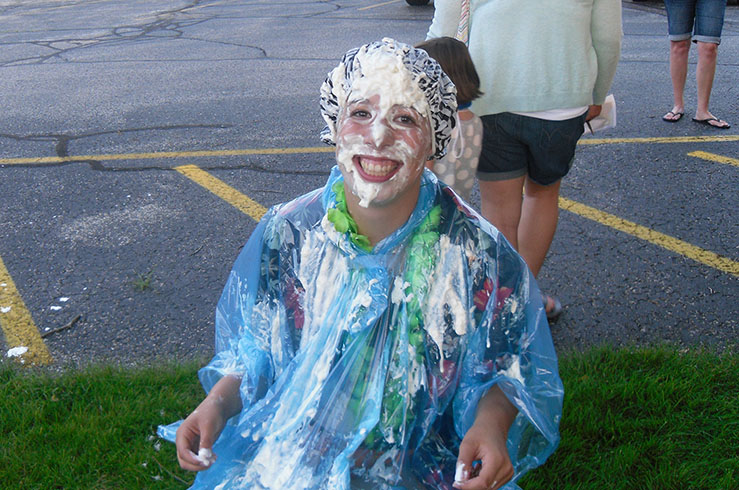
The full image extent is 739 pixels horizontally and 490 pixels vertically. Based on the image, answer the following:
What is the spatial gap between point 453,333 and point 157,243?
9.27 ft

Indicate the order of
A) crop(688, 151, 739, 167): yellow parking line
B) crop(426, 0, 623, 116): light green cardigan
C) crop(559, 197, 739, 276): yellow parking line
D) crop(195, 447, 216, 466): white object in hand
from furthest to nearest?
crop(688, 151, 739, 167): yellow parking line
crop(559, 197, 739, 276): yellow parking line
crop(426, 0, 623, 116): light green cardigan
crop(195, 447, 216, 466): white object in hand

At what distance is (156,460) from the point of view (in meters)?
2.58

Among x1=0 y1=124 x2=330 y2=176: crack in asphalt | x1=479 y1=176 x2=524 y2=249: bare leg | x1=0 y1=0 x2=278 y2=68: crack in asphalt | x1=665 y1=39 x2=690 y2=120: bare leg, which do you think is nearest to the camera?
x1=479 y1=176 x2=524 y2=249: bare leg

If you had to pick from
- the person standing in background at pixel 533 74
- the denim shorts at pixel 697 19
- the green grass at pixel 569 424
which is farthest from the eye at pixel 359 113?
the denim shorts at pixel 697 19

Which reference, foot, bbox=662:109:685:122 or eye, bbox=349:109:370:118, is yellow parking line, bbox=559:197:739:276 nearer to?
foot, bbox=662:109:685:122

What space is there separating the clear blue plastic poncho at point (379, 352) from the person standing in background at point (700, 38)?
14.7ft

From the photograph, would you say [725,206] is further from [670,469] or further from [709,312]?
[670,469]

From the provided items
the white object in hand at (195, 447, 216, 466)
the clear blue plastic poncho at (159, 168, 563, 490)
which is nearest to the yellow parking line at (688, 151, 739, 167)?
the clear blue plastic poncho at (159, 168, 563, 490)

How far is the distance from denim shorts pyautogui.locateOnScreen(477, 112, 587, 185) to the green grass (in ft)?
2.50

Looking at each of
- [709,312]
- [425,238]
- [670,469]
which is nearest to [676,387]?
[670,469]

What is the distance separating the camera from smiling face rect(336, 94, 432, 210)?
1797 millimetres

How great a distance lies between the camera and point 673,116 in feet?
20.2

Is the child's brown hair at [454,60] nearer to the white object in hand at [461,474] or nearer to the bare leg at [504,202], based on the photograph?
the bare leg at [504,202]

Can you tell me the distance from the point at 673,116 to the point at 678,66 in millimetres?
438
